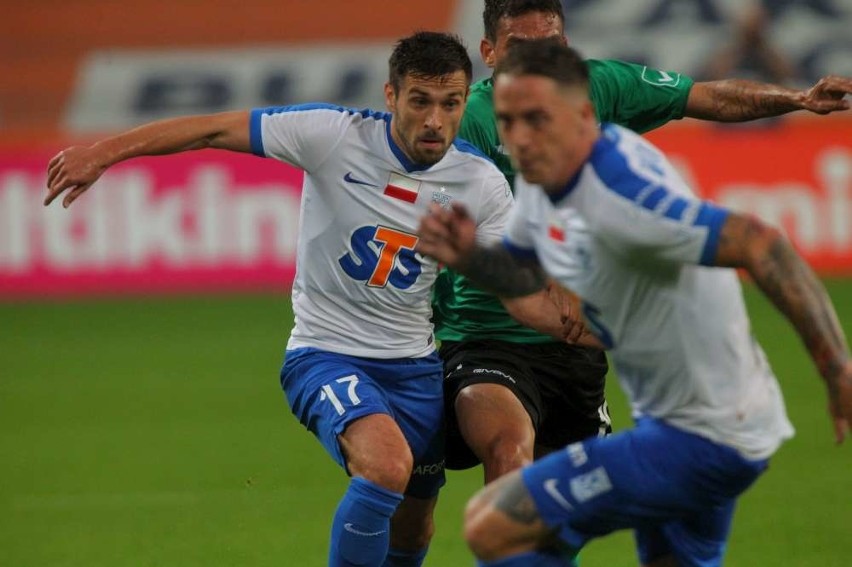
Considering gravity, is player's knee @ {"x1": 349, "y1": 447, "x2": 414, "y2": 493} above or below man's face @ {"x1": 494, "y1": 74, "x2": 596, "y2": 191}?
below

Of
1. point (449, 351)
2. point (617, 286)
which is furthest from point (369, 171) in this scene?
point (617, 286)

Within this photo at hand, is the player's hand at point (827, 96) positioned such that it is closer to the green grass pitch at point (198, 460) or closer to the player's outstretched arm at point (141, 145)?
the green grass pitch at point (198, 460)

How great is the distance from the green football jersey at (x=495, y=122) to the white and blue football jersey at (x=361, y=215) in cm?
46

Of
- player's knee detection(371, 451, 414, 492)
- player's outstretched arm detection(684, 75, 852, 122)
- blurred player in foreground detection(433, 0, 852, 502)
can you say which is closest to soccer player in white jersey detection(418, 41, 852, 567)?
player's knee detection(371, 451, 414, 492)

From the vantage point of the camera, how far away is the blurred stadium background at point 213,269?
8.29m

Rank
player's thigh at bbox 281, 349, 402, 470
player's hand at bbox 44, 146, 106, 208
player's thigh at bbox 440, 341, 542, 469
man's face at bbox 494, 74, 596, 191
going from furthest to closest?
1. player's thigh at bbox 440, 341, 542, 469
2. player's thigh at bbox 281, 349, 402, 470
3. player's hand at bbox 44, 146, 106, 208
4. man's face at bbox 494, 74, 596, 191

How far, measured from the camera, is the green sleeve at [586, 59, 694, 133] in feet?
22.4

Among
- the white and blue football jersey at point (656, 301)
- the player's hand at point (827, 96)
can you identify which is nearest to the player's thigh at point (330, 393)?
the white and blue football jersey at point (656, 301)

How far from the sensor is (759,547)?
7.45 metres

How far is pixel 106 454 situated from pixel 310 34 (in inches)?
422

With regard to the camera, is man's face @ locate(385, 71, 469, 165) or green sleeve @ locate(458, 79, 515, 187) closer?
man's face @ locate(385, 71, 469, 165)

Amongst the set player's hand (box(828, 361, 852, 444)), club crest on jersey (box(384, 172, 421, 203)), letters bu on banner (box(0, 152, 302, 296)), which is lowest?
letters bu on banner (box(0, 152, 302, 296))

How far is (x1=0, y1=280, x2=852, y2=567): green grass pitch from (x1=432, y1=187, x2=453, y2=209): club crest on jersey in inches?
76.7

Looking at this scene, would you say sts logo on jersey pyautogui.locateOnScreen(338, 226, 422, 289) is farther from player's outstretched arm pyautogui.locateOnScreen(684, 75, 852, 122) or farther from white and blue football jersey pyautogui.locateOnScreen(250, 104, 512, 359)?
player's outstretched arm pyautogui.locateOnScreen(684, 75, 852, 122)
